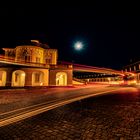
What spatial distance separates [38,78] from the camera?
30.4 metres

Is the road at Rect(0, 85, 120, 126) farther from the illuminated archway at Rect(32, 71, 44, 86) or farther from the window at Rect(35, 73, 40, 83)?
the window at Rect(35, 73, 40, 83)

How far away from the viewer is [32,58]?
1230 inches

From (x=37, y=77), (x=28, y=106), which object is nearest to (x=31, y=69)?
(x=37, y=77)

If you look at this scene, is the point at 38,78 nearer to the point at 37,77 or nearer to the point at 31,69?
the point at 37,77

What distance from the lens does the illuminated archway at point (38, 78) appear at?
29372 millimetres

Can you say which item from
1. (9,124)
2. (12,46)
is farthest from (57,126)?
(12,46)

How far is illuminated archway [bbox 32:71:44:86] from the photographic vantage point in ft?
96.4

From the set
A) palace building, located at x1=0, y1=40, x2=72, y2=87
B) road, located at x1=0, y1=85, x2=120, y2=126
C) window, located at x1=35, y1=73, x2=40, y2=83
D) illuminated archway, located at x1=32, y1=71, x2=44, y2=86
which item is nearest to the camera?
road, located at x1=0, y1=85, x2=120, y2=126

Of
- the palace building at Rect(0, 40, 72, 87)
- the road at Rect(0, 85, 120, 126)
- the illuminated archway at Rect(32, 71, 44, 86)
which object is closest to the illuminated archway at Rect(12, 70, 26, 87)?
the palace building at Rect(0, 40, 72, 87)

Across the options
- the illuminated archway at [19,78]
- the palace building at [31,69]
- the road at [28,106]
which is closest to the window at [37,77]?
the palace building at [31,69]

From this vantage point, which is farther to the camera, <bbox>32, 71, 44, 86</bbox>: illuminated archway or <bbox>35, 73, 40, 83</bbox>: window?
<bbox>35, 73, 40, 83</bbox>: window

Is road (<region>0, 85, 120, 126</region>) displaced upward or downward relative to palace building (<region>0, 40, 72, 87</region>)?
downward

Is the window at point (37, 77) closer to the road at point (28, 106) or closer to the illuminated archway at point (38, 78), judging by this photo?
the illuminated archway at point (38, 78)

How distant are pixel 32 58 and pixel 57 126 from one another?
93.2 feet
